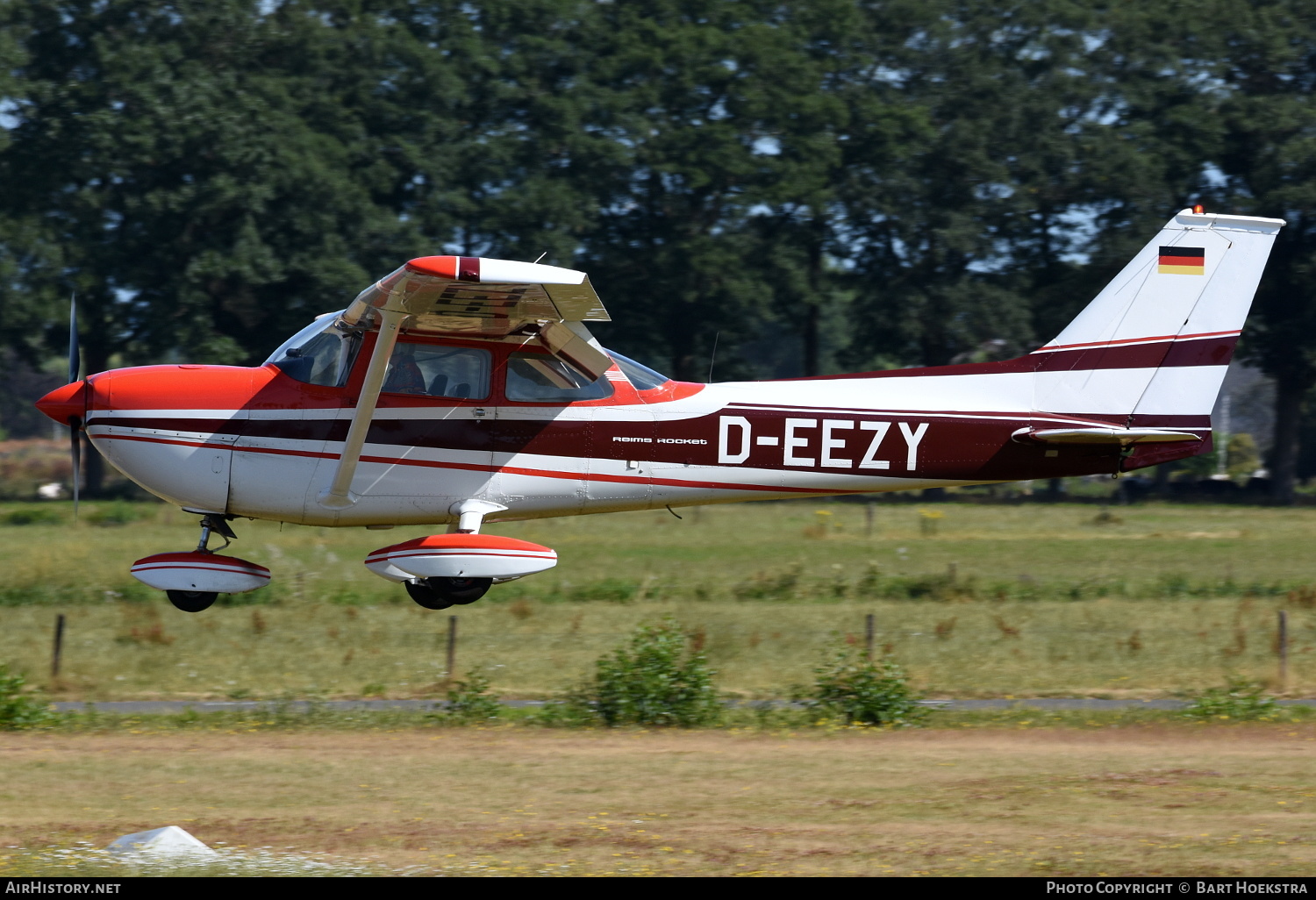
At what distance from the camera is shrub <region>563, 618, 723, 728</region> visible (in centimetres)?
1667

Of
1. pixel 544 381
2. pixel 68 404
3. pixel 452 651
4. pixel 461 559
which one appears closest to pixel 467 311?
pixel 544 381

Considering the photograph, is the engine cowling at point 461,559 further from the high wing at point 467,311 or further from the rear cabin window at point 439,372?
the rear cabin window at point 439,372

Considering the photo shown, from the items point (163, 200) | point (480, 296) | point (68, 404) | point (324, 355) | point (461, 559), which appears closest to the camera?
point (480, 296)

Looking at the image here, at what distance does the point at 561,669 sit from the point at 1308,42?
39978 mm

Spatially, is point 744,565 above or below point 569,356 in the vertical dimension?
below

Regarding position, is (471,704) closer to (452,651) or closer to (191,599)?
(452,651)

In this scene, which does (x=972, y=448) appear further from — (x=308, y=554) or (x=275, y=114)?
(x=275, y=114)

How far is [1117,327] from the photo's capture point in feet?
42.1

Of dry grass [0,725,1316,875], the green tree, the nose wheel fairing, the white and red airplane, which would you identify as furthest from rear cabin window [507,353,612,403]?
the green tree

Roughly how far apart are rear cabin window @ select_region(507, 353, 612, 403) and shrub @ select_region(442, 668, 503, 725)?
5.92 metres

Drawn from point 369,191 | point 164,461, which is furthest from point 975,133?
point 164,461

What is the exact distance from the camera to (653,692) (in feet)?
55.2

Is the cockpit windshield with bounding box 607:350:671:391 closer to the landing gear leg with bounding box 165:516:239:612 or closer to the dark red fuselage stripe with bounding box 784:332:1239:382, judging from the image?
the dark red fuselage stripe with bounding box 784:332:1239:382

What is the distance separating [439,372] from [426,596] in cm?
199
